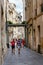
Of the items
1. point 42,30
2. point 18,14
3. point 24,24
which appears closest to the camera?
point 42,30

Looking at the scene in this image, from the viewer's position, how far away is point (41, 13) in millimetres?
28609

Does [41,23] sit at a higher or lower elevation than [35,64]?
higher

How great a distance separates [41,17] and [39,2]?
2.73 metres

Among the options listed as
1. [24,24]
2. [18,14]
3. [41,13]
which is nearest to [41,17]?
[41,13]

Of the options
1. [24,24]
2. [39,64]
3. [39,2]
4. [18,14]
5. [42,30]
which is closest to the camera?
[39,64]

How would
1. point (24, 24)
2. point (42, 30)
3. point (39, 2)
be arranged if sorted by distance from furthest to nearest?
point (24, 24) < point (39, 2) < point (42, 30)

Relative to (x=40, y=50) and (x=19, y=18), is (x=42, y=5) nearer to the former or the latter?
(x=40, y=50)

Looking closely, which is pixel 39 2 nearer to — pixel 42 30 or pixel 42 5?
pixel 42 5

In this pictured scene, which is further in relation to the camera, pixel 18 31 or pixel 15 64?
pixel 18 31

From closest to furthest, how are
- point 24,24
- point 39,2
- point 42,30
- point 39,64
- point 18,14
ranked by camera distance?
point 39,64
point 42,30
point 39,2
point 24,24
point 18,14

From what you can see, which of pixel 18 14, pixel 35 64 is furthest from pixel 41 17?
pixel 18 14

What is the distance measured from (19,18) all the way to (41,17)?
76.3m

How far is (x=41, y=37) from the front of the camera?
93.2ft

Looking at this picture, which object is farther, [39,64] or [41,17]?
[41,17]
